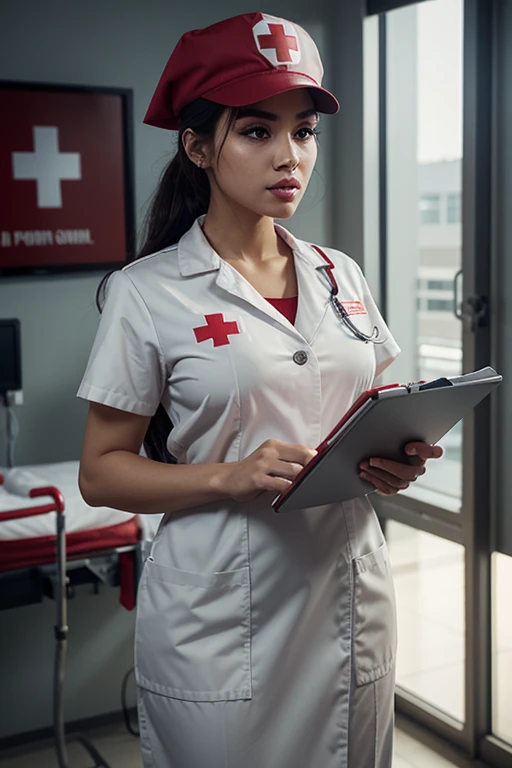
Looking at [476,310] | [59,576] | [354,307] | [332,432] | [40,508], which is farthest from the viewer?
[476,310]

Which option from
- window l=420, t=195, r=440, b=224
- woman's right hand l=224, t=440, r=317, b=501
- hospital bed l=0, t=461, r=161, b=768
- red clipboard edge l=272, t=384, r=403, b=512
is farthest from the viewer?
window l=420, t=195, r=440, b=224

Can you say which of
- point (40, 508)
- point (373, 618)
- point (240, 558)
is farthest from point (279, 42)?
point (40, 508)

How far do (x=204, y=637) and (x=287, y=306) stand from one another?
1.62 ft

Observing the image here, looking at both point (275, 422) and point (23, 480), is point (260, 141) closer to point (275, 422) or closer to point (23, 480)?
point (275, 422)

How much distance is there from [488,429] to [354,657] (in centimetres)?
130

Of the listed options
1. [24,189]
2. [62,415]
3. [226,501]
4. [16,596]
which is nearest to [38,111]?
[24,189]

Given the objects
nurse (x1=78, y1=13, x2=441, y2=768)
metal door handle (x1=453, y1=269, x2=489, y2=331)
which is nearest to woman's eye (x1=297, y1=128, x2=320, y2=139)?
nurse (x1=78, y1=13, x2=441, y2=768)

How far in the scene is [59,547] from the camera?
2.14m

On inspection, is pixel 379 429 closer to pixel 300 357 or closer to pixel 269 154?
pixel 300 357

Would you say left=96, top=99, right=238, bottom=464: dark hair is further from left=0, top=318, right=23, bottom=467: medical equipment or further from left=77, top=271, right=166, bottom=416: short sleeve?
left=0, top=318, right=23, bottom=467: medical equipment

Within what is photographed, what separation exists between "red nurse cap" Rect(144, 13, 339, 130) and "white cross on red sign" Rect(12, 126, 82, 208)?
4.60 ft

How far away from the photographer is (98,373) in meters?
1.25

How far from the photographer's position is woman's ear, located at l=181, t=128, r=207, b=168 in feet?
4.35

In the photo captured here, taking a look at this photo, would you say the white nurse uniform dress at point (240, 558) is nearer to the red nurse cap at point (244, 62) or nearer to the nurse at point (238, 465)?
the nurse at point (238, 465)
